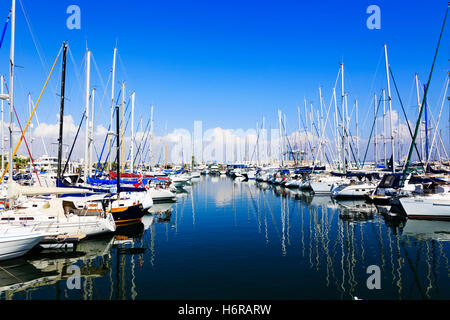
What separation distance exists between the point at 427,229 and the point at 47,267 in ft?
83.3

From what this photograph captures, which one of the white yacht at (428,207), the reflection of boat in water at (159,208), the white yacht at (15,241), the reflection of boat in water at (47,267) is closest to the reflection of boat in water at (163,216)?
the reflection of boat in water at (159,208)

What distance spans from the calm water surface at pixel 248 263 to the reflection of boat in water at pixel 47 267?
0.04 meters

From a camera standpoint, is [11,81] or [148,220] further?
[148,220]

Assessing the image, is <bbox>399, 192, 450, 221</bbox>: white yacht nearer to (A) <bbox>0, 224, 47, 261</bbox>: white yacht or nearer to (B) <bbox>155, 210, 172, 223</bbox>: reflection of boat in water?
(B) <bbox>155, 210, 172, 223</bbox>: reflection of boat in water

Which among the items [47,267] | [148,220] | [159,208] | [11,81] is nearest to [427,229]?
[148,220]

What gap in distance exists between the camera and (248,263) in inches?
603

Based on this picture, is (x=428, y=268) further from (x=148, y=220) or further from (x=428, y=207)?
(x=148, y=220)

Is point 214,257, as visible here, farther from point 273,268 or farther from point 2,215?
point 2,215

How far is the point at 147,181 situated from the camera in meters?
44.9

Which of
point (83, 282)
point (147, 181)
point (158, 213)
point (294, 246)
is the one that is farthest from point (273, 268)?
point (147, 181)

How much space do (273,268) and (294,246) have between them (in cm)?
453

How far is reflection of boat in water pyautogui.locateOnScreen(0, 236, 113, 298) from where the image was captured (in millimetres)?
12622

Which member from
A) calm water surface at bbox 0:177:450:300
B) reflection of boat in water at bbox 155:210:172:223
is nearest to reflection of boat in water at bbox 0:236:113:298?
calm water surface at bbox 0:177:450:300

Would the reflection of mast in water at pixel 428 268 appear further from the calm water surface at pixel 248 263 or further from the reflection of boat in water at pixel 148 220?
the reflection of boat in water at pixel 148 220
